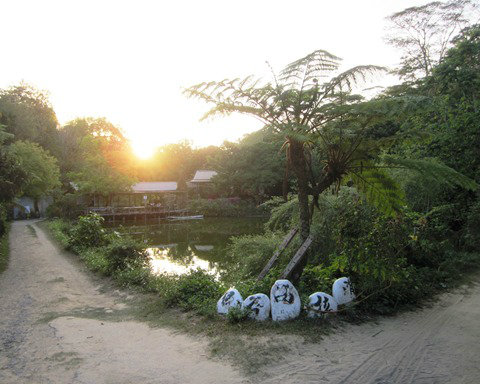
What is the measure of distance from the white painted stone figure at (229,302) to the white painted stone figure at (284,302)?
50 cm

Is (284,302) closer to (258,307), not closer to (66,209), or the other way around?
(258,307)

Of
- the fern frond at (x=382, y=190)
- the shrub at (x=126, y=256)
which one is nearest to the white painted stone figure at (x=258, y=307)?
the fern frond at (x=382, y=190)

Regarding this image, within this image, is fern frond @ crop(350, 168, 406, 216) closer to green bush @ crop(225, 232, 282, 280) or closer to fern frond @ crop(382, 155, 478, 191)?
fern frond @ crop(382, 155, 478, 191)

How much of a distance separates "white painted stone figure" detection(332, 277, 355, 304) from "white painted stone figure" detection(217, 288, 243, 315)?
1.41m

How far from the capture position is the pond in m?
13.3

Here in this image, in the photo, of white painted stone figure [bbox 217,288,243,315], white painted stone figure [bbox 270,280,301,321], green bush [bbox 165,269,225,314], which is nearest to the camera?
white painted stone figure [bbox 270,280,301,321]

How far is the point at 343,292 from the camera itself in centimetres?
524

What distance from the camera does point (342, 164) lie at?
18.0 feet

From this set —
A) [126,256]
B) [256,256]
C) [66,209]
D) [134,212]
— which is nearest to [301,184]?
[256,256]

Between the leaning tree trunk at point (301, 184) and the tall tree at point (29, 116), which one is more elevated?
the tall tree at point (29, 116)

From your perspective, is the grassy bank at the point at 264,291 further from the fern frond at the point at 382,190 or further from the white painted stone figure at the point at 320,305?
the fern frond at the point at 382,190

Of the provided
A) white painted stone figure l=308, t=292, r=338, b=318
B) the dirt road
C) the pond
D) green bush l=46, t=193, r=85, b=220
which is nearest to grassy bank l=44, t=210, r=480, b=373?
white painted stone figure l=308, t=292, r=338, b=318

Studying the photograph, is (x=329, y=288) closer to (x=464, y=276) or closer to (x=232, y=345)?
(x=232, y=345)

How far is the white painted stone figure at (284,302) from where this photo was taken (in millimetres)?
4816
